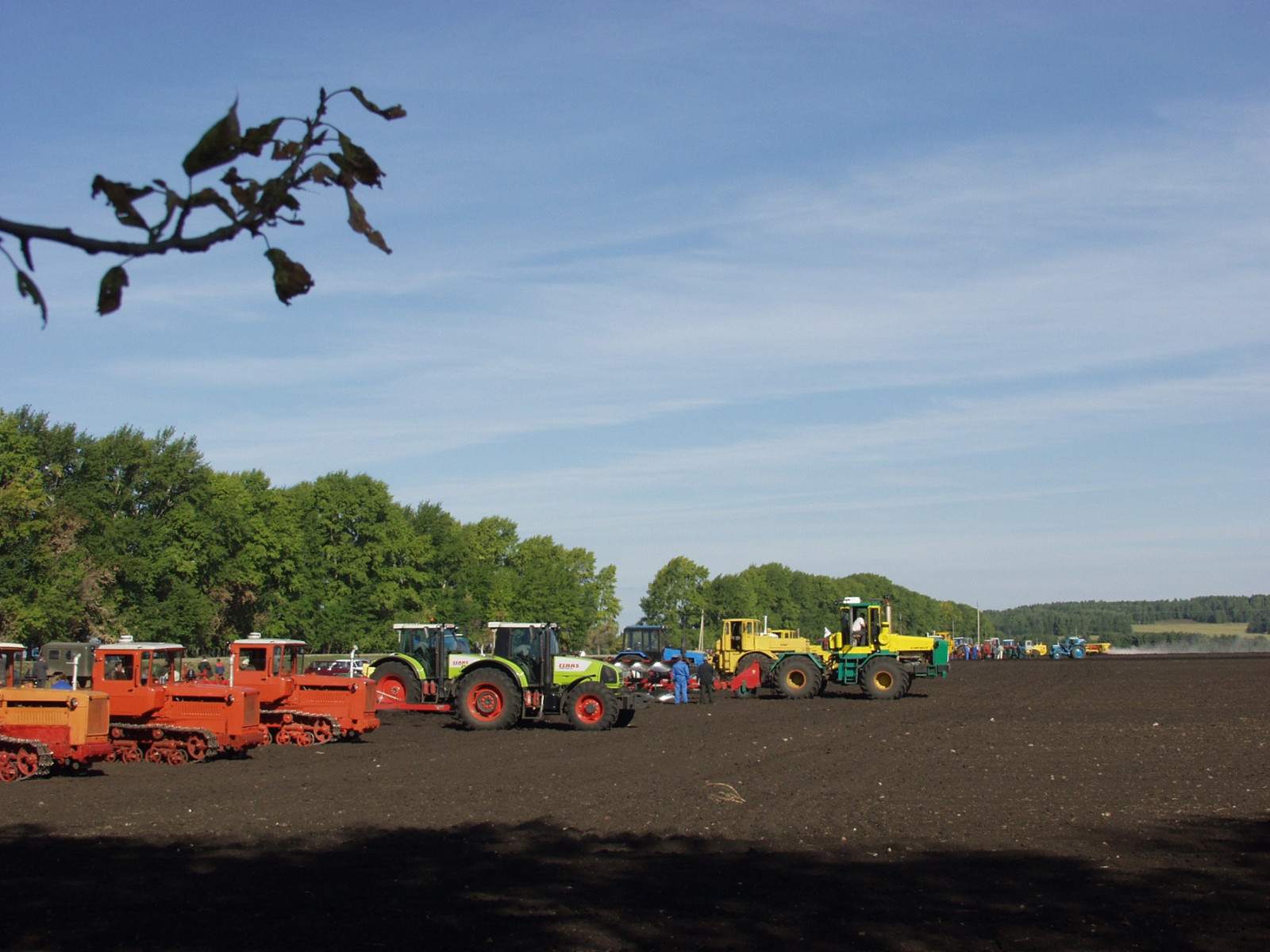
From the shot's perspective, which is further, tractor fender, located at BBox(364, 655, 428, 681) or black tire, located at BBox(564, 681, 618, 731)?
tractor fender, located at BBox(364, 655, 428, 681)

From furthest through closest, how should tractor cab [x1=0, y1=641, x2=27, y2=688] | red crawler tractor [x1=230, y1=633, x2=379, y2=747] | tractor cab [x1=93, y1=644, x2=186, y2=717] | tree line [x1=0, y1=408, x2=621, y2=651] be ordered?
tree line [x1=0, y1=408, x2=621, y2=651], red crawler tractor [x1=230, y1=633, x2=379, y2=747], tractor cab [x1=93, y1=644, x2=186, y2=717], tractor cab [x1=0, y1=641, x2=27, y2=688]

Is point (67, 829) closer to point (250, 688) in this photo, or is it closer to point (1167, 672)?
point (250, 688)

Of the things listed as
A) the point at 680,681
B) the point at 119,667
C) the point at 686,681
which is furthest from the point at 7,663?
the point at 686,681

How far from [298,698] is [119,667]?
3952 mm

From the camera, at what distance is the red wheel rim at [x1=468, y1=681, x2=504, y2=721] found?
77.9 feet

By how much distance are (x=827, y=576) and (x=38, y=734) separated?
141421mm

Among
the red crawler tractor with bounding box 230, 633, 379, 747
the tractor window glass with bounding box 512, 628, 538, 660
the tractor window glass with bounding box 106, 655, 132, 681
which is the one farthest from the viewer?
the tractor window glass with bounding box 512, 628, 538, 660

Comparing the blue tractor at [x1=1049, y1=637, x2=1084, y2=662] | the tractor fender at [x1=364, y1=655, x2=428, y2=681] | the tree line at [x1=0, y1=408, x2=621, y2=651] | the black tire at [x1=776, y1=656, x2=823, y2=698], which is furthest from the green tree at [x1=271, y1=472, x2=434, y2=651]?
the blue tractor at [x1=1049, y1=637, x2=1084, y2=662]

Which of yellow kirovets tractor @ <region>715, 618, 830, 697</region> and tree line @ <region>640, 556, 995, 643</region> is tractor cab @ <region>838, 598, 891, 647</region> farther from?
tree line @ <region>640, 556, 995, 643</region>

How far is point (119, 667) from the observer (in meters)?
19.3

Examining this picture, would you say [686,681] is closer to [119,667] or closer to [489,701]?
[489,701]

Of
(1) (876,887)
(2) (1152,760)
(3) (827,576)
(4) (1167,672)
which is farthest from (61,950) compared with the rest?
(3) (827,576)

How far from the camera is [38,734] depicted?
16.7m

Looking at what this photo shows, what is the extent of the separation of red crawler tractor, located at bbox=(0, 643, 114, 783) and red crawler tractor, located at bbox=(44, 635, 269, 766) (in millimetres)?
1124
